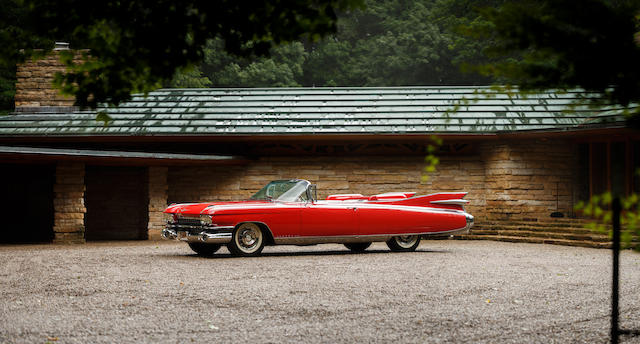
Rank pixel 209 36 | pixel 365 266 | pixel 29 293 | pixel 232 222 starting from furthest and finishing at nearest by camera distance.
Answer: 1. pixel 232 222
2. pixel 365 266
3. pixel 29 293
4. pixel 209 36

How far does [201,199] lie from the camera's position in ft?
62.3

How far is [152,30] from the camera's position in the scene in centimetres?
401

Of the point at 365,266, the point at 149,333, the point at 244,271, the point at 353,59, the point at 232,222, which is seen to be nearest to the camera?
the point at 149,333

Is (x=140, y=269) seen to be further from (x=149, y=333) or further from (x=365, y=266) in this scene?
(x=149, y=333)

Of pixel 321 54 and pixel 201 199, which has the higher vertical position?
pixel 321 54

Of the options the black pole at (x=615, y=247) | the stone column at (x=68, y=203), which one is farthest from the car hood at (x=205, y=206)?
the black pole at (x=615, y=247)

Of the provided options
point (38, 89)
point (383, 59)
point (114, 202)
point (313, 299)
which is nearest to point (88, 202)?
point (114, 202)

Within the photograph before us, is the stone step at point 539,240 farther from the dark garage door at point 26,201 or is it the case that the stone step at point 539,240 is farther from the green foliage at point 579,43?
the green foliage at point 579,43

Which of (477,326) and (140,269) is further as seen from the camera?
(140,269)

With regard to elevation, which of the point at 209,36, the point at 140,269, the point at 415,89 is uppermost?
the point at 415,89

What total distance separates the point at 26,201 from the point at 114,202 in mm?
2488

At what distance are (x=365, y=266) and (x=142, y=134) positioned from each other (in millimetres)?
9844

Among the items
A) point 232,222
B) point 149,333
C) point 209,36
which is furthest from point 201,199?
point 209,36

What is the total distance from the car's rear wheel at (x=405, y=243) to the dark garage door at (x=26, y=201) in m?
10.7
